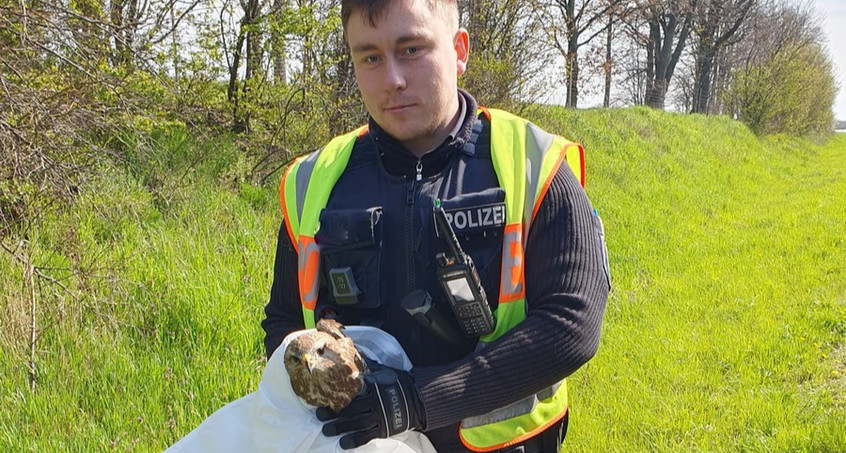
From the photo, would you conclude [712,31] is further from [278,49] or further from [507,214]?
[507,214]

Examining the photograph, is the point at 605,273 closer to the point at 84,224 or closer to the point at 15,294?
the point at 15,294

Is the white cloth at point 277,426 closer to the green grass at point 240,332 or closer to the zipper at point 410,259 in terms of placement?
the zipper at point 410,259

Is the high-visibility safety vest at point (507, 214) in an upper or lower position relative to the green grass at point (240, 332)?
upper

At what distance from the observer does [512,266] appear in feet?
5.83

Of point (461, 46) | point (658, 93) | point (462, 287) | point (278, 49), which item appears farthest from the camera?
point (658, 93)

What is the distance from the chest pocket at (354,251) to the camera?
189 cm

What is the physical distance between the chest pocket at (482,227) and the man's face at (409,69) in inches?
10.3

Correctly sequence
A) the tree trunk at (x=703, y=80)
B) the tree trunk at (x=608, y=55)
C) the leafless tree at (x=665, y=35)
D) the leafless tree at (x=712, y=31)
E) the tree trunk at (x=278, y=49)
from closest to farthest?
1. the tree trunk at (x=278, y=49)
2. the tree trunk at (x=608, y=55)
3. the leafless tree at (x=665, y=35)
4. the leafless tree at (x=712, y=31)
5. the tree trunk at (x=703, y=80)

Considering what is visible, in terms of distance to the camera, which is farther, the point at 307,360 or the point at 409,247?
the point at 409,247

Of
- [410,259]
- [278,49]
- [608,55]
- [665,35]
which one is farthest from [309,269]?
[665,35]

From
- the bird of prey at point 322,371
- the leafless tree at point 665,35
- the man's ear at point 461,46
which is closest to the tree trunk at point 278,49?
the man's ear at point 461,46

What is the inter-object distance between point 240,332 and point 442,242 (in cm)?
247

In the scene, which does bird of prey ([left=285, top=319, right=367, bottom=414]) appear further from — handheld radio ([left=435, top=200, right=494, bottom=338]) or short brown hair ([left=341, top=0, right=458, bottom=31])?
short brown hair ([left=341, top=0, right=458, bottom=31])

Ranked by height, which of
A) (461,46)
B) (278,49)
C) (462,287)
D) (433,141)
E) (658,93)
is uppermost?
(658,93)
